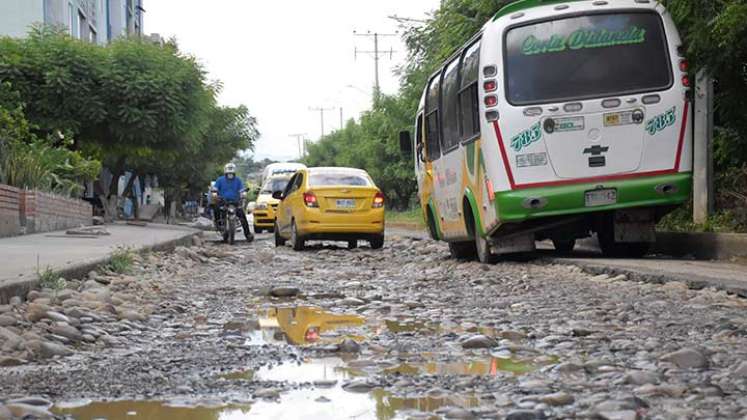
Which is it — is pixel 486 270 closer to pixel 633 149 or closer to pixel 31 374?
pixel 633 149

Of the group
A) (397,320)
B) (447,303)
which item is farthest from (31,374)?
(447,303)

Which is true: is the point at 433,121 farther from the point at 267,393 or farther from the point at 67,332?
the point at 267,393

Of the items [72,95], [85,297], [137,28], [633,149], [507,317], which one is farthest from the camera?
[137,28]

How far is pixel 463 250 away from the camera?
49.4 feet

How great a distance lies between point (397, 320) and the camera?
23.7ft

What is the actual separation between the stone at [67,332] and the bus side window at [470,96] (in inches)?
263

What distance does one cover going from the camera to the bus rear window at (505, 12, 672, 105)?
11.5 m

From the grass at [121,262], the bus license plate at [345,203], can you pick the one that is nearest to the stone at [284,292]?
the grass at [121,262]

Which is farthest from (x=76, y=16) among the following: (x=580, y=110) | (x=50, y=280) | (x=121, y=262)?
(x=50, y=280)

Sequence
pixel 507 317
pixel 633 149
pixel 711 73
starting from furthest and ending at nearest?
pixel 711 73 < pixel 633 149 < pixel 507 317

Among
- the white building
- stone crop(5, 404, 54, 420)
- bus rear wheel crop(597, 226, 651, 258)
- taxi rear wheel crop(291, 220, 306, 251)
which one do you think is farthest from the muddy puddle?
the white building

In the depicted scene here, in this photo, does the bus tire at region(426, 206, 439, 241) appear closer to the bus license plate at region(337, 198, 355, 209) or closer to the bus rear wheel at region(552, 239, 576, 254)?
the bus rear wheel at region(552, 239, 576, 254)

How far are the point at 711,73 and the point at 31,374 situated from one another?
385 inches

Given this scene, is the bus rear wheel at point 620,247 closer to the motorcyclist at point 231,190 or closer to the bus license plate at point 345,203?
the bus license plate at point 345,203
